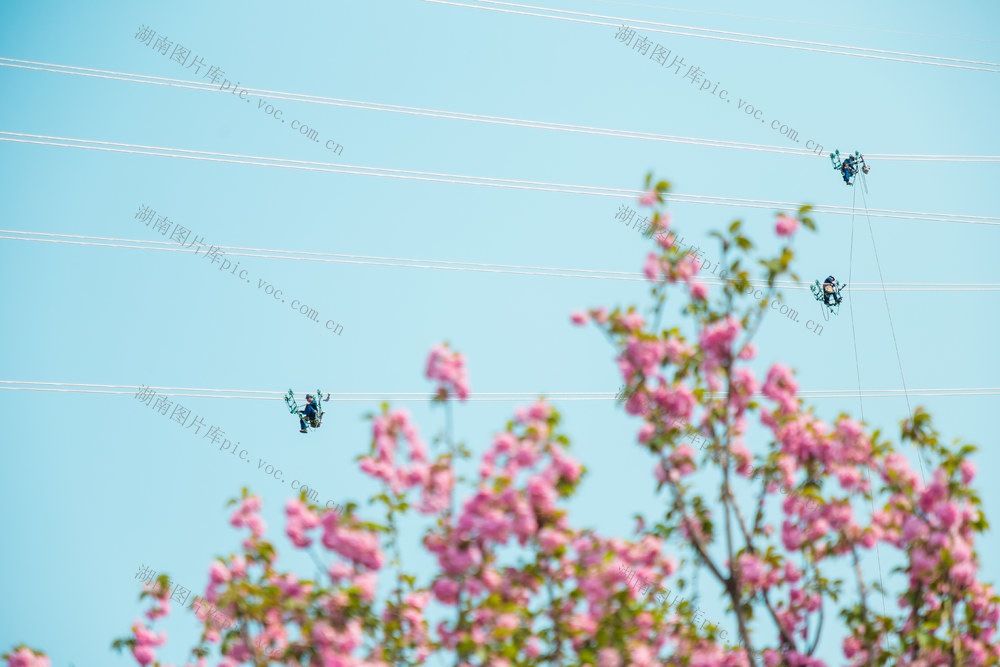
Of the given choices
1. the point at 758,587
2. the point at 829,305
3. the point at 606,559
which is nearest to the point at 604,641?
the point at 606,559

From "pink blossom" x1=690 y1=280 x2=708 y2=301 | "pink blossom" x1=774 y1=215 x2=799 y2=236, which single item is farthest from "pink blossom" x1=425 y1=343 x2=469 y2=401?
"pink blossom" x1=774 y1=215 x2=799 y2=236

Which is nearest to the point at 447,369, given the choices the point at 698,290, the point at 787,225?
the point at 698,290

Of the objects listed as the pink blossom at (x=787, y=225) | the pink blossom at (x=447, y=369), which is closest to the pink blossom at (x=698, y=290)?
the pink blossom at (x=787, y=225)

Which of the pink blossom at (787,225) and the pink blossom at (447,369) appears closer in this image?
the pink blossom at (447,369)

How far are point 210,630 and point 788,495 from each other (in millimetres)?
4969

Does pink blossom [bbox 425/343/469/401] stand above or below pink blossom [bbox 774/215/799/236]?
below

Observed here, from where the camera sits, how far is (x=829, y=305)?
14.0m

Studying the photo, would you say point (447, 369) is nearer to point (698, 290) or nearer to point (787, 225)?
point (698, 290)

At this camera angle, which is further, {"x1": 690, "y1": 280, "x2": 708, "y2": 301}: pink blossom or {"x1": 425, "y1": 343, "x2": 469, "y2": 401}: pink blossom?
{"x1": 690, "y1": 280, "x2": 708, "y2": 301}: pink blossom

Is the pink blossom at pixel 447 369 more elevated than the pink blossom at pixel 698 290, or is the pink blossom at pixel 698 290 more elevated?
the pink blossom at pixel 698 290

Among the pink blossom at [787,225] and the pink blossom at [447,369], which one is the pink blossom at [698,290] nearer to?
the pink blossom at [787,225]

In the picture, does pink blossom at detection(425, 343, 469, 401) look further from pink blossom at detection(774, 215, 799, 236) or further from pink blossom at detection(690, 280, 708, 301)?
pink blossom at detection(774, 215, 799, 236)

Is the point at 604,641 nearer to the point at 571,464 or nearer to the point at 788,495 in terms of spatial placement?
the point at 571,464

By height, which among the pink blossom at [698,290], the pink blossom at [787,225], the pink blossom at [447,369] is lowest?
the pink blossom at [447,369]
